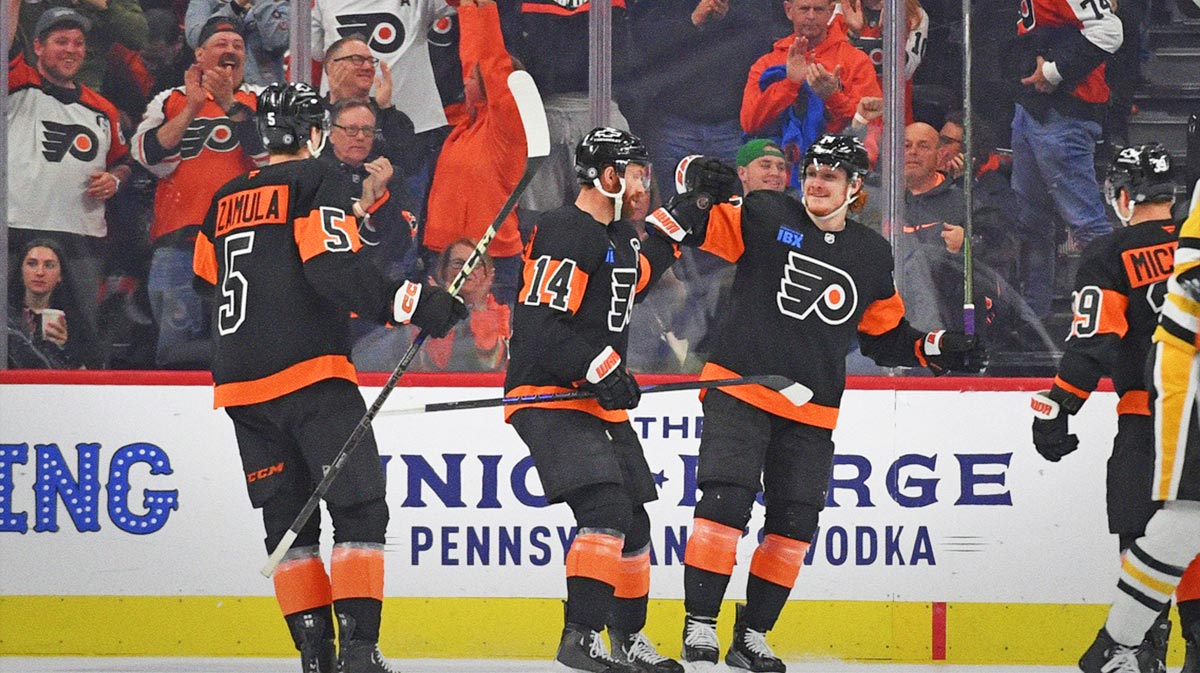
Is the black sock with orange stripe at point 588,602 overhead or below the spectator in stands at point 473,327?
below

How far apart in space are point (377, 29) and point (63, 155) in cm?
109

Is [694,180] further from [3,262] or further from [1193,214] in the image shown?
[3,262]

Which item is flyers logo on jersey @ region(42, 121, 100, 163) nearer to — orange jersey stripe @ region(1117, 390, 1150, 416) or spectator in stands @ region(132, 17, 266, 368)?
spectator in stands @ region(132, 17, 266, 368)

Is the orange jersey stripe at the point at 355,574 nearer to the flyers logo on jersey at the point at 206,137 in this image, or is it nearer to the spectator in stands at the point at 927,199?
the flyers logo on jersey at the point at 206,137

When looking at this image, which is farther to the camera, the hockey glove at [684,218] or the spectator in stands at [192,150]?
the spectator in stands at [192,150]

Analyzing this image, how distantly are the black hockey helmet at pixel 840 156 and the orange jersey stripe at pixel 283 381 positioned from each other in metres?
1.37

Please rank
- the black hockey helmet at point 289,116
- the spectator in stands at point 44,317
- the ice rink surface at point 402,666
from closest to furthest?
1. the black hockey helmet at point 289,116
2. the ice rink surface at point 402,666
3. the spectator in stands at point 44,317

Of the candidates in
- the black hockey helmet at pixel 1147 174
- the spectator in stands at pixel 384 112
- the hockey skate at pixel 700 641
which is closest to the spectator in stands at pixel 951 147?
the black hockey helmet at pixel 1147 174

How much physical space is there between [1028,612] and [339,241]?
8.31 ft

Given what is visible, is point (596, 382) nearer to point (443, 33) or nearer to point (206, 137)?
point (443, 33)

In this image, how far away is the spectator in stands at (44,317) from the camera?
5.25 meters

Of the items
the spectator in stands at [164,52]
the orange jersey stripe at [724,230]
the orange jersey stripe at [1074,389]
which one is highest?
the spectator in stands at [164,52]

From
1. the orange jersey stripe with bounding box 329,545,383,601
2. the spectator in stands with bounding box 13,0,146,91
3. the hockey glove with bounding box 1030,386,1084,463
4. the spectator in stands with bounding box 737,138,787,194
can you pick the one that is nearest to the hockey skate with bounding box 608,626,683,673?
the orange jersey stripe with bounding box 329,545,383,601

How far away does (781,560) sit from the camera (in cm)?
425
